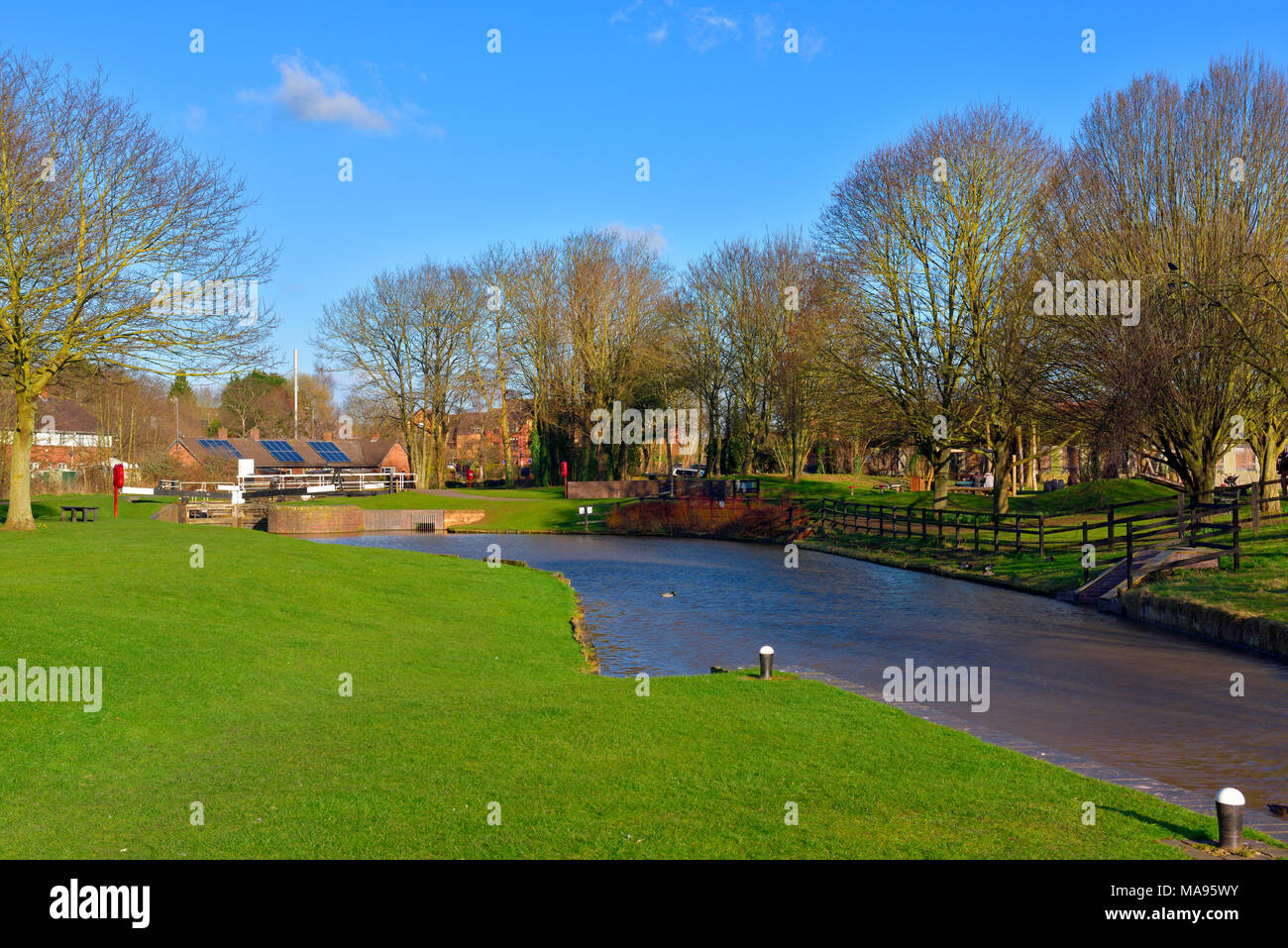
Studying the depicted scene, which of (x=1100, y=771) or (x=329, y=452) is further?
(x=329, y=452)

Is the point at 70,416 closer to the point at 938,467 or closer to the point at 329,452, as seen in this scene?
the point at 329,452

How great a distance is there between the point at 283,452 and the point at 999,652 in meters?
83.1

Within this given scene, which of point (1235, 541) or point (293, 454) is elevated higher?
point (293, 454)

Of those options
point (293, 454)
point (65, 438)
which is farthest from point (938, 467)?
point (65, 438)

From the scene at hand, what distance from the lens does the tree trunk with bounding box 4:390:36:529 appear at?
2641cm

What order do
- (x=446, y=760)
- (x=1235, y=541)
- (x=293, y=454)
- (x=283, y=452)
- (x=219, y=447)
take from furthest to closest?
(x=293, y=454) → (x=283, y=452) → (x=219, y=447) → (x=1235, y=541) → (x=446, y=760)

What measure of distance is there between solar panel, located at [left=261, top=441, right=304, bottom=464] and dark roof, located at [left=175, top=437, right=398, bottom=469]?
0.85 ft

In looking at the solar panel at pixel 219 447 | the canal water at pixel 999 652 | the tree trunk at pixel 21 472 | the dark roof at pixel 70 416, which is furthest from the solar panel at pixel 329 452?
the tree trunk at pixel 21 472

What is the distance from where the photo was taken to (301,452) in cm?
9338

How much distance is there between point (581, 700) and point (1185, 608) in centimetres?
1617

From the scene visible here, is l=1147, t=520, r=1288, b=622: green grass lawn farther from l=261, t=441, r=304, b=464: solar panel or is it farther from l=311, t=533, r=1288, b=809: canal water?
l=261, t=441, r=304, b=464: solar panel

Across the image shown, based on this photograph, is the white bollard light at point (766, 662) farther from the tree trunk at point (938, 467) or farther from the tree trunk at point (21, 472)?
the tree trunk at point (938, 467)

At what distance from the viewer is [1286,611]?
63.3 ft

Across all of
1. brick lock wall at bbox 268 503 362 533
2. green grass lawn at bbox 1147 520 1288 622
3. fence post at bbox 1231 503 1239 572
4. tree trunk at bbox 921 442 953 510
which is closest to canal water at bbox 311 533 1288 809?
green grass lawn at bbox 1147 520 1288 622
